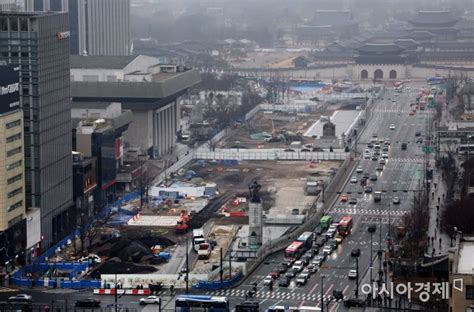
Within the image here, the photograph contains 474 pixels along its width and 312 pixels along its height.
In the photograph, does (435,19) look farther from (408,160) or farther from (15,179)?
(15,179)

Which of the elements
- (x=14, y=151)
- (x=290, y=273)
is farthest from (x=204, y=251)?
(x=14, y=151)

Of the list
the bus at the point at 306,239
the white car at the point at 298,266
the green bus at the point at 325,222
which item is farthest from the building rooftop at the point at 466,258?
the green bus at the point at 325,222

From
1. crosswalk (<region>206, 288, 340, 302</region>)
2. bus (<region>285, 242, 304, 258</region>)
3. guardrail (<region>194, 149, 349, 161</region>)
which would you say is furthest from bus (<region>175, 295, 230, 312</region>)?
guardrail (<region>194, 149, 349, 161</region>)

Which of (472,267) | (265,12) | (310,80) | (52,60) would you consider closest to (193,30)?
(265,12)

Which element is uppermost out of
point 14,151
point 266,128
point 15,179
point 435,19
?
point 14,151

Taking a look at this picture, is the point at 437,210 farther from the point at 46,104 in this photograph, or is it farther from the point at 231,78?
the point at 231,78

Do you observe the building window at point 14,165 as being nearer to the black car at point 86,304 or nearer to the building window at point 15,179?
the building window at point 15,179

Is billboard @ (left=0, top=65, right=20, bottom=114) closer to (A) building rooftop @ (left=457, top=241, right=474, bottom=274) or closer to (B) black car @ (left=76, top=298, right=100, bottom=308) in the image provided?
(B) black car @ (left=76, top=298, right=100, bottom=308)
